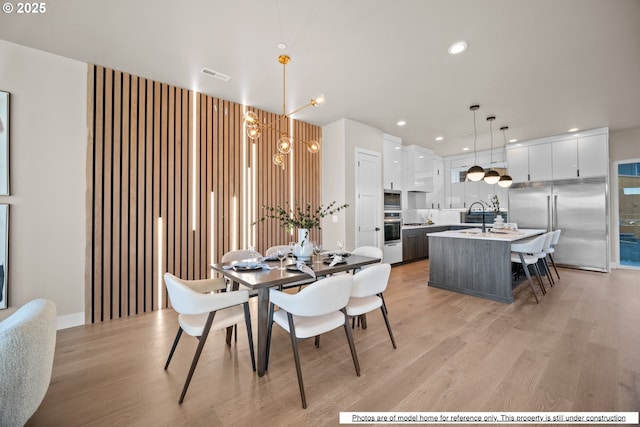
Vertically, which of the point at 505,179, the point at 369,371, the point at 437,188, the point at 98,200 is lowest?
the point at 369,371

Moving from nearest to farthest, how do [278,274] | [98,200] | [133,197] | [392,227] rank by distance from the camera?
[278,274] → [98,200] → [133,197] → [392,227]

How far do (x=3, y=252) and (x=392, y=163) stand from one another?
19.4 ft

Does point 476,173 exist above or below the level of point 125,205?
above

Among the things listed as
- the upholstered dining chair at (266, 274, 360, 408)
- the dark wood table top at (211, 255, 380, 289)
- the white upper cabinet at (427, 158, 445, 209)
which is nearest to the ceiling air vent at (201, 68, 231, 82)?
the dark wood table top at (211, 255, 380, 289)

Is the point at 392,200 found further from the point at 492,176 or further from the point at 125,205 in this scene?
the point at 125,205

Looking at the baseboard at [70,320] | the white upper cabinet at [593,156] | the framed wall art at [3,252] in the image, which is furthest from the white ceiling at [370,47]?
the baseboard at [70,320]

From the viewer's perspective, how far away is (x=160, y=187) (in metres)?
3.43

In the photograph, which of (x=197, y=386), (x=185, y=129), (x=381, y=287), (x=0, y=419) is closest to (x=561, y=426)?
(x=381, y=287)

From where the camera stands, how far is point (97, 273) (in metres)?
3.00

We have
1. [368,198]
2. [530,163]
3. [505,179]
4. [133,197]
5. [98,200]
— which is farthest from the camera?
[530,163]

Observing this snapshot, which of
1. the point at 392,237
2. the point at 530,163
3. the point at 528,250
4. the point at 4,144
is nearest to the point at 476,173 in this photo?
the point at 528,250

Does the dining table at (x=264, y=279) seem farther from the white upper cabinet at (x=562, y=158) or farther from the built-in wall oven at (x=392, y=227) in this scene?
the white upper cabinet at (x=562, y=158)

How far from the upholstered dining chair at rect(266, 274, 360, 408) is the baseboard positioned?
2.56m

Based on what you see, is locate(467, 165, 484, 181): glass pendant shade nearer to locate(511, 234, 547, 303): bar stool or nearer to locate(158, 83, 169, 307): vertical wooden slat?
locate(511, 234, 547, 303): bar stool
